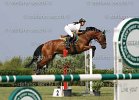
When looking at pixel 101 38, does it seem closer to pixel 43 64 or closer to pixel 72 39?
pixel 72 39

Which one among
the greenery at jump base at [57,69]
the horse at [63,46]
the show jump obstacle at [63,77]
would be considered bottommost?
the show jump obstacle at [63,77]

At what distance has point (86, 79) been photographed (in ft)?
11.9

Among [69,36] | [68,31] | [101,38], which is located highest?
[68,31]

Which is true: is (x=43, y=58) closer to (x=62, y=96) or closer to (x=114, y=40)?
(x=62, y=96)

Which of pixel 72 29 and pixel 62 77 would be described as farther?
pixel 72 29

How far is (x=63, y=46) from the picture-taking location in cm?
1425

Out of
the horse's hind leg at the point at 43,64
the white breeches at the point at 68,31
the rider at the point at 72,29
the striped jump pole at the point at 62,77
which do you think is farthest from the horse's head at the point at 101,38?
the striped jump pole at the point at 62,77

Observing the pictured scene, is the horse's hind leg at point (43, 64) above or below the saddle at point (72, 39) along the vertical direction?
below

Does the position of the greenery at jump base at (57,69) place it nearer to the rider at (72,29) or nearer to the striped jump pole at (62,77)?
the striped jump pole at (62,77)

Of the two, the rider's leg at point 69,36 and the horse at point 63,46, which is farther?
the rider's leg at point 69,36

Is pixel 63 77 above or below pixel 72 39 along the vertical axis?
below

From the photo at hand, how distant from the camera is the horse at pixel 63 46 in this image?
519 inches

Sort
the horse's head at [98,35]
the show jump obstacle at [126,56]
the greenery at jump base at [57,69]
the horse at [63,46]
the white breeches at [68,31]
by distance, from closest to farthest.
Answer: the show jump obstacle at [126,56], the greenery at jump base at [57,69], the horse's head at [98,35], the horse at [63,46], the white breeches at [68,31]

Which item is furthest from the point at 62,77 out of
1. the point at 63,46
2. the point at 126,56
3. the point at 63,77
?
the point at 63,46
